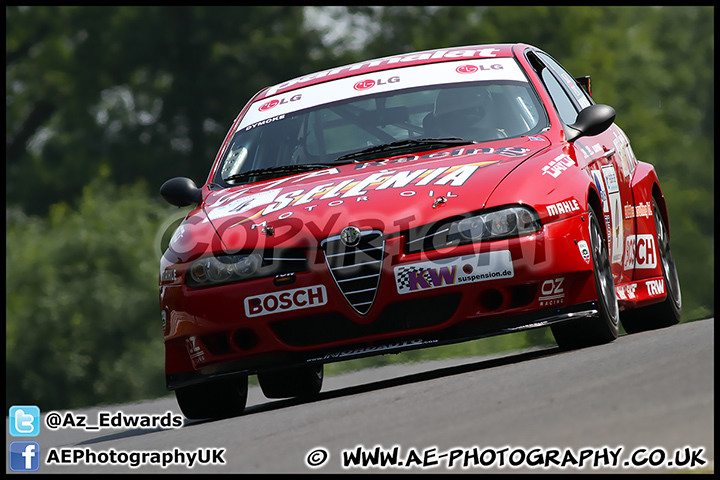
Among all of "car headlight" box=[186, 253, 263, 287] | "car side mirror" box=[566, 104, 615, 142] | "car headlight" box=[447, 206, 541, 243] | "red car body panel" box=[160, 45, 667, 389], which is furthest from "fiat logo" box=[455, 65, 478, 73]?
"car headlight" box=[186, 253, 263, 287]

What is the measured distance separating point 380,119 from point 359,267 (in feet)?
5.65

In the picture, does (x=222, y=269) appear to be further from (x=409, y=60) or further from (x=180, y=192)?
(x=409, y=60)

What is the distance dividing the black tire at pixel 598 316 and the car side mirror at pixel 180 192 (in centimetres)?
232

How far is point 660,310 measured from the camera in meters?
8.13

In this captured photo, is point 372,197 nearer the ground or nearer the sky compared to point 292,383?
nearer the sky

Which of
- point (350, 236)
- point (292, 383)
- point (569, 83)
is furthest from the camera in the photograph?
point (569, 83)

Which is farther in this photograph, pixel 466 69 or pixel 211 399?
pixel 466 69

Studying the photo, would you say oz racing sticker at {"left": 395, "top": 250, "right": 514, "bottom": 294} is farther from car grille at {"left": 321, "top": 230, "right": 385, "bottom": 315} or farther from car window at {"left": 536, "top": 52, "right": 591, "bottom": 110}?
car window at {"left": 536, "top": 52, "right": 591, "bottom": 110}

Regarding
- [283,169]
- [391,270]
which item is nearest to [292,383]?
[283,169]

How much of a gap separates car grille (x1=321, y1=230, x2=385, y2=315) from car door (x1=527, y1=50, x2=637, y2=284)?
1.42 meters

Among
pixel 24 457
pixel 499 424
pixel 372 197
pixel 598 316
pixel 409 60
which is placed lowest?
pixel 499 424

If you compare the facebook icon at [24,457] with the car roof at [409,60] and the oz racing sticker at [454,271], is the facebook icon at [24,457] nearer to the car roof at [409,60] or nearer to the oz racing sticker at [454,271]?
the oz racing sticker at [454,271]

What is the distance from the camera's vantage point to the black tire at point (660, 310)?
8133 mm

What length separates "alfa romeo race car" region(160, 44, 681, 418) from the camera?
5816 mm
